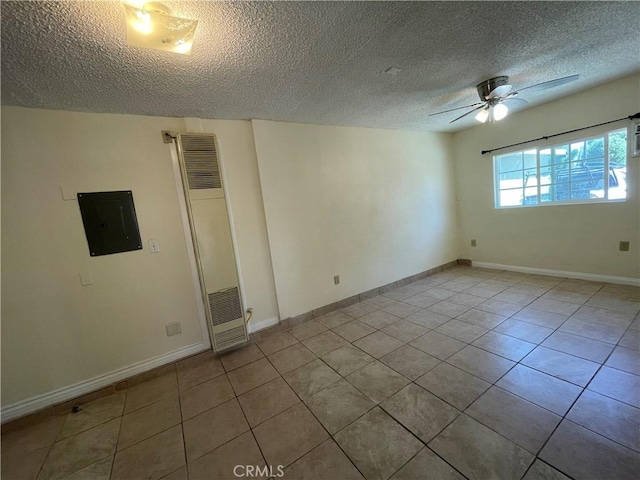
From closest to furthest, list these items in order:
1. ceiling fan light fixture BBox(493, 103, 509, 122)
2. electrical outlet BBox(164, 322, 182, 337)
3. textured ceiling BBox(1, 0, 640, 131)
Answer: textured ceiling BBox(1, 0, 640, 131)
electrical outlet BBox(164, 322, 182, 337)
ceiling fan light fixture BBox(493, 103, 509, 122)

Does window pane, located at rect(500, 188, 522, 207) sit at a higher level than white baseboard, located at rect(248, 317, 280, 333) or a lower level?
higher

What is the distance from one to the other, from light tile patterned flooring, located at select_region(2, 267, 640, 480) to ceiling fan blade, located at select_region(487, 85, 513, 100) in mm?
2246

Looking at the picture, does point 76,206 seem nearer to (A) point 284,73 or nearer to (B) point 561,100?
(A) point 284,73

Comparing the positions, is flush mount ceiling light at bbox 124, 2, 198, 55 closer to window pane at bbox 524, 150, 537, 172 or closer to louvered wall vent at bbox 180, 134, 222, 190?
louvered wall vent at bbox 180, 134, 222, 190

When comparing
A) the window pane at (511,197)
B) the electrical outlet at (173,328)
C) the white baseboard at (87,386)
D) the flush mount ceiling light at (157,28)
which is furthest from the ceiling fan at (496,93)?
the white baseboard at (87,386)

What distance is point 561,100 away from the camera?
320 centimetres

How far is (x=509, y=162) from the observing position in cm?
395

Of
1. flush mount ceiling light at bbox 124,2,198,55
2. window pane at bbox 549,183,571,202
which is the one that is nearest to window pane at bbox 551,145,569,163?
window pane at bbox 549,183,571,202

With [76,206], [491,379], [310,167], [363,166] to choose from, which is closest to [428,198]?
[363,166]

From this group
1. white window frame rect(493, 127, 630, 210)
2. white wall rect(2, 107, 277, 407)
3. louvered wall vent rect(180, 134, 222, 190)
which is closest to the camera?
white wall rect(2, 107, 277, 407)

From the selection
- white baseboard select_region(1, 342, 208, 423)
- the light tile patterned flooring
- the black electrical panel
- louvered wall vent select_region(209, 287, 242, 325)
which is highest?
the black electrical panel

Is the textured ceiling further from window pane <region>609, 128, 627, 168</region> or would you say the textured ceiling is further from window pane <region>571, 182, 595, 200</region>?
window pane <region>571, 182, 595, 200</region>

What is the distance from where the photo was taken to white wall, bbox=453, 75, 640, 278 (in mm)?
2904

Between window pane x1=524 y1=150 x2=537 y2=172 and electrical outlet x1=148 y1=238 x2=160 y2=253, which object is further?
window pane x1=524 y1=150 x2=537 y2=172
